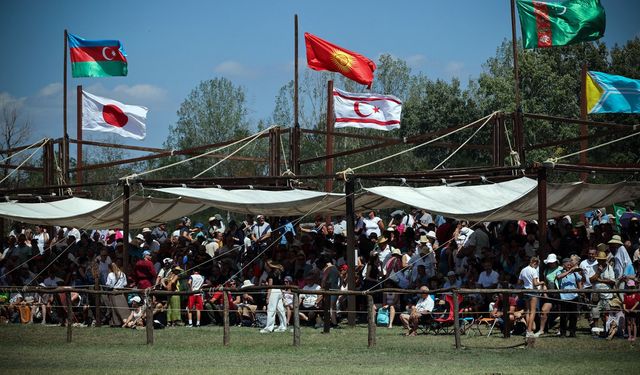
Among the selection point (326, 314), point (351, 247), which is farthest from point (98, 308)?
point (351, 247)

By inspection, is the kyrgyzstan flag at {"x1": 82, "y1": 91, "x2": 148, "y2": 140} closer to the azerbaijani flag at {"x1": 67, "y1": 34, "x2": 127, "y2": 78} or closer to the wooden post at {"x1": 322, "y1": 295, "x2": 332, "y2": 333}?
the azerbaijani flag at {"x1": 67, "y1": 34, "x2": 127, "y2": 78}

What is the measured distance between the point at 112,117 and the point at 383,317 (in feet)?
32.6

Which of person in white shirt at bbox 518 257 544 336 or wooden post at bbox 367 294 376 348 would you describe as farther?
person in white shirt at bbox 518 257 544 336

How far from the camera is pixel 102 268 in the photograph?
950 inches

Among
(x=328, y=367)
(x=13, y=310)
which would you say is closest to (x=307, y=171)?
(x=13, y=310)

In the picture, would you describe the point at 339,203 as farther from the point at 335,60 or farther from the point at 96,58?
the point at 96,58

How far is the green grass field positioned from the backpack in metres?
0.76

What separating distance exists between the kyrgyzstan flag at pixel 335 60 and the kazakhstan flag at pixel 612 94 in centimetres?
529

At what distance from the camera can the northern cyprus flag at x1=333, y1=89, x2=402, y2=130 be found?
80.8 ft

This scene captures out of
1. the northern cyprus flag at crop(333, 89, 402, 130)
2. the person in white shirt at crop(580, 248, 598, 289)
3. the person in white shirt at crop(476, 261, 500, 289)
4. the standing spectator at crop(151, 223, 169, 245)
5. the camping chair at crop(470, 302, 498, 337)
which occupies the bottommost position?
the camping chair at crop(470, 302, 498, 337)

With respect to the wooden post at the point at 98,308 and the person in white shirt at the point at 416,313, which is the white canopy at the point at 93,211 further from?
the person in white shirt at the point at 416,313

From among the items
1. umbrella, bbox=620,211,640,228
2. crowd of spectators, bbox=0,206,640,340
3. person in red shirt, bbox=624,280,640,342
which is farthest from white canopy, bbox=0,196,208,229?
person in red shirt, bbox=624,280,640,342

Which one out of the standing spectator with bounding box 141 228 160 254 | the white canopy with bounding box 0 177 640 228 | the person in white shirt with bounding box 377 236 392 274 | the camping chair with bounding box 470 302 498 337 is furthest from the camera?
the standing spectator with bounding box 141 228 160 254

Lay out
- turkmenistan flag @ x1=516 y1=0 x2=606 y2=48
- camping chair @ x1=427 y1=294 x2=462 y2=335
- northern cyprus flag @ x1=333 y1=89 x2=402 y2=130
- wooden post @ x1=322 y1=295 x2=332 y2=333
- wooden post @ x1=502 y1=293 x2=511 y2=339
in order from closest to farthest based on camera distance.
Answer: wooden post @ x1=502 y1=293 x2=511 y2=339 → camping chair @ x1=427 y1=294 x2=462 y2=335 → wooden post @ x1=322 y1=295 x2=332 y2=333 → turkmenistan flag @ x1=516 y1=0 x2=606 y2=48 → northern cyprus flag @ x1=333 y1=89 x2=402 y2=130
